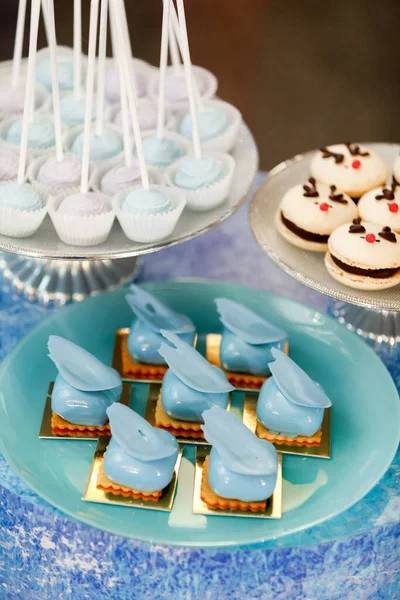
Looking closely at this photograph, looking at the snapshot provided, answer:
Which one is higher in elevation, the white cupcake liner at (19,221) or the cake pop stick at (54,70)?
the cake pop stick at (54,70)

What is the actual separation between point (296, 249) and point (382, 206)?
22cm

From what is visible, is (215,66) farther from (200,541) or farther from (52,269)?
(200,541)

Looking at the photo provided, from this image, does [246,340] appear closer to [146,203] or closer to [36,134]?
[146,203]

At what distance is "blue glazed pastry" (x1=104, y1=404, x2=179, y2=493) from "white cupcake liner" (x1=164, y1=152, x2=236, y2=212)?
533mm

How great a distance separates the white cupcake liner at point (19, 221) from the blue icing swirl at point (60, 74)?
1.75ft

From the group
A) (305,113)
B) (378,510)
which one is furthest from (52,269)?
(305,113)

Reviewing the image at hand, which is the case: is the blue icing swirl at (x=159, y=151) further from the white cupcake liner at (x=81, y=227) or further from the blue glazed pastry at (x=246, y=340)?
the blue glazed pastry at (x=246, y=340)

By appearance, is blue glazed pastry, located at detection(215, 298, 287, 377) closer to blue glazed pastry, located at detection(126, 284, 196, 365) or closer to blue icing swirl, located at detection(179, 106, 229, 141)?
blue glazed pastry, located at detection(126, 284, 196, 365)

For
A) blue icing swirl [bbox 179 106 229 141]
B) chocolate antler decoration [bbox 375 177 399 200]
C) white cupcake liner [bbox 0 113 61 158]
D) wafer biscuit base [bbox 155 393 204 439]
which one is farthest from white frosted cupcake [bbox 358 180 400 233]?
white cupcake liner [bbox 0 113 61 158]

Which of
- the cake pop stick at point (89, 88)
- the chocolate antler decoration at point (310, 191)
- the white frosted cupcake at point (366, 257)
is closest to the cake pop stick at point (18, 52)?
the cake pop stick at point (89, 88)

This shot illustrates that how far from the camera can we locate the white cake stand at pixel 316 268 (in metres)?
1.77

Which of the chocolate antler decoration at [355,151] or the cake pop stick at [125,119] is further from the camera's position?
the chocolate antler decoration at [355,151]

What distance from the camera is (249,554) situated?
1.51 metres

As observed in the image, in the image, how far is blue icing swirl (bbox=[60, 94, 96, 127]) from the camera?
2053mm
